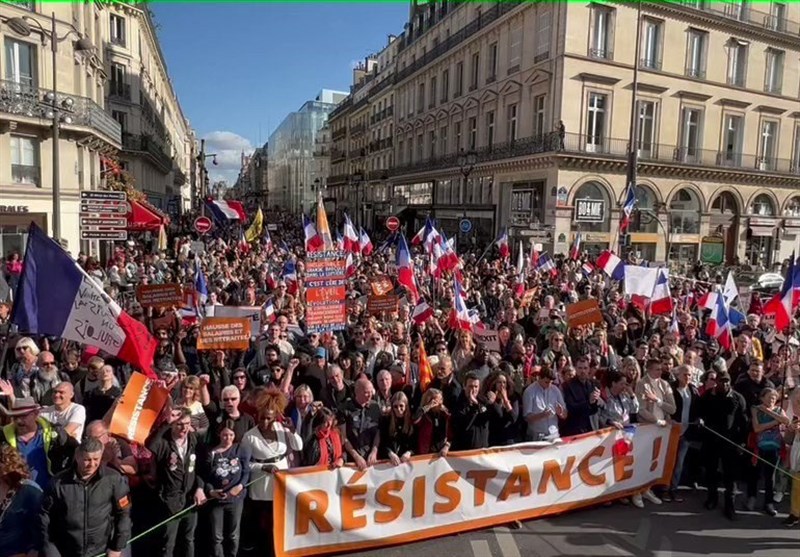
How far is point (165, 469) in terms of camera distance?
14.9ft

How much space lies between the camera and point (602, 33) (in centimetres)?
2900

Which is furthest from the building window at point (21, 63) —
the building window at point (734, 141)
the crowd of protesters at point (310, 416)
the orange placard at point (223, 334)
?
the building window at point (734, 141)

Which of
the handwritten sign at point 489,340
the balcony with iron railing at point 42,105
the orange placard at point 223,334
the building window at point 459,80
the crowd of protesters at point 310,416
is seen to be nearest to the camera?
the crowd of protesters at point 310,416

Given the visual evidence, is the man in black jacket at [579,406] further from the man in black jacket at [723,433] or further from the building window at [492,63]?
the building window at [492,63]

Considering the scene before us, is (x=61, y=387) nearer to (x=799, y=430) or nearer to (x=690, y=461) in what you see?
(x=690, y=461)

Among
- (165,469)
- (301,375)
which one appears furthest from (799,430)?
(165,469)

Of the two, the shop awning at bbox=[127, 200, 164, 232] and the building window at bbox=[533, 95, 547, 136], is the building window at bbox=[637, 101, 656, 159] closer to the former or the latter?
the building window at bbox=[533, 95, 547, 136]

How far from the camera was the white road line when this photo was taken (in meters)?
5.39

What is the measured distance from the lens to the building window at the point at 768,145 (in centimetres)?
3453

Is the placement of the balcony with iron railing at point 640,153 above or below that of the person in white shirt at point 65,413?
above

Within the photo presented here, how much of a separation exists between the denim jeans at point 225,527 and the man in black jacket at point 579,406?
3.62 meters

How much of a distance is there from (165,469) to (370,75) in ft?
209

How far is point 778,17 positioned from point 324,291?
37.6m

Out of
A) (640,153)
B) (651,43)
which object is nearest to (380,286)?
(640,153)
